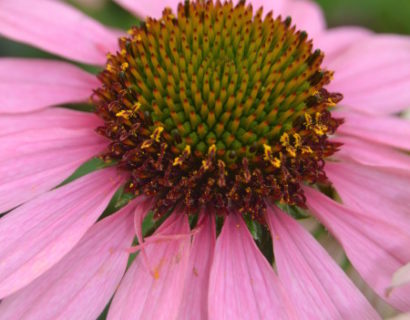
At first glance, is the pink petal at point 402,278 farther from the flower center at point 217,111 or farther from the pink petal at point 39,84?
the pink petal at point 39,84

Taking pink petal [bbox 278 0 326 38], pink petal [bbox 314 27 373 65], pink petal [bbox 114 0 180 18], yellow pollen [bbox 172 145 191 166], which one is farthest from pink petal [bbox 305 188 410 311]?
pink petal [bbox 114 0 180 18]

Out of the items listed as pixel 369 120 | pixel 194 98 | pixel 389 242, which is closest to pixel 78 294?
pixel 194 98

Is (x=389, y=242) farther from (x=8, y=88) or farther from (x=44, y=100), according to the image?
(x=8, y=88)

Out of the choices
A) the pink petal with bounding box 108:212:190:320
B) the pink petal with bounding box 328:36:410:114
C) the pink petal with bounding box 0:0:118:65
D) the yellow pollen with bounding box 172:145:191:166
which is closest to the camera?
the pink petal with bounding box 108:212:190:320

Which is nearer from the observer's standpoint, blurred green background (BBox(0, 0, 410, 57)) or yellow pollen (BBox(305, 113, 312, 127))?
yellow pollen (BBox(305, 113, 312, 127))

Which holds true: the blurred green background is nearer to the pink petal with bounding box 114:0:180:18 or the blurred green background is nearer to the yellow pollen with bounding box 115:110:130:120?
the pink petal with bounding box 114:0:180:18

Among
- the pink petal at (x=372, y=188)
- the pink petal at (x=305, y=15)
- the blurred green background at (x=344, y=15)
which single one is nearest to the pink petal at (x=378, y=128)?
the pink petal at (x=372, y=188)
